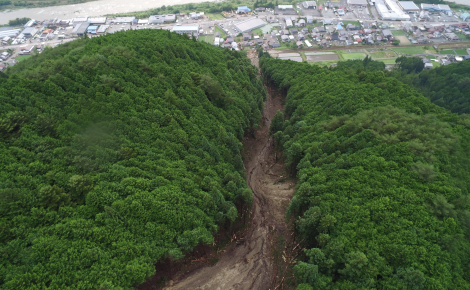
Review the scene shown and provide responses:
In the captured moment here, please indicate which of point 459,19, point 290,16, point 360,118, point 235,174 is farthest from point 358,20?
point 235,174

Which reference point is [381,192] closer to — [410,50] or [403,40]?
[410,50]

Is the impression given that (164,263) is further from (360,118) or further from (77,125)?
(360,118)

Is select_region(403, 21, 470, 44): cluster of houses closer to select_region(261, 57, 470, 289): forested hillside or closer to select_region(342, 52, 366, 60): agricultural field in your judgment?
select_region(342, 52, 366, 60): agricultural field

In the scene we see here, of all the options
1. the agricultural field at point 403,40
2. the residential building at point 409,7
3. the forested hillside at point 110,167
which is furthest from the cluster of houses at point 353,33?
the forested hillside at point 110,167

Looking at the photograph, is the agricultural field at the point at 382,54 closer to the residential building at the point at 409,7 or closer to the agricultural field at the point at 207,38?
the residential building at the point at 409,7

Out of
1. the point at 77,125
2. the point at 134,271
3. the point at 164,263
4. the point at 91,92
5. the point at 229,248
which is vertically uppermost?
the point at 91,92

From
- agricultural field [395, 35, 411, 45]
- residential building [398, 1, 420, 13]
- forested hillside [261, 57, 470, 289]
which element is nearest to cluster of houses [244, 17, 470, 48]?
agricultural field [395, 35, 411, 45]
